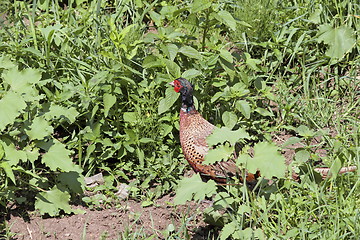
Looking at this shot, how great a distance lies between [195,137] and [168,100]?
35 centimetres

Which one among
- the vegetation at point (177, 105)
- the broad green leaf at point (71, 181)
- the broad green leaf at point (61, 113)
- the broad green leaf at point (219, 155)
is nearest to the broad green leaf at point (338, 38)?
the vegetation at point (177, 105)

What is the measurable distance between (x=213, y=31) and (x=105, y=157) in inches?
61.9

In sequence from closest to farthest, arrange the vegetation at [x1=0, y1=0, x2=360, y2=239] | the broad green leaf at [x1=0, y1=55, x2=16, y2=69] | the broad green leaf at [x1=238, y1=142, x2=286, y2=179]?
the broad green leaf at [x1=238, y1=142, x2=286, y2=179]
the vegetation at [x1=0, y1=0, x2=360, y2=239]
the broad green leaf at [x1=0, y1=55, x2=16, y2=69]

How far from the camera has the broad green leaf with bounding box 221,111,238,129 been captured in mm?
4848

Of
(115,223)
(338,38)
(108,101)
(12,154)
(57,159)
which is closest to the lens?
(12,154)

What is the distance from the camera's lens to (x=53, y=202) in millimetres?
4262

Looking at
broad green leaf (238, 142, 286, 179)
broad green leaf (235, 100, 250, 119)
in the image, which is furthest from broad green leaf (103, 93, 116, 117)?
broad green leaf (238, 142, 286, 179)

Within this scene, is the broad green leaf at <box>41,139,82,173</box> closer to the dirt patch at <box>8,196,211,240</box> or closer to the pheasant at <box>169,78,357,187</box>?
the dirt patch at <box>8,196,211,240</box>

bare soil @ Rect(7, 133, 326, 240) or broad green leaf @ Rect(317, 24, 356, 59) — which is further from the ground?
broad green leaf @ Rect(317, 24, 356, 59)

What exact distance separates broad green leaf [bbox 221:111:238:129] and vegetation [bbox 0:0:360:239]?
0.04 feet

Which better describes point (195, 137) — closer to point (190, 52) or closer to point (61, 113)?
point (190, 52)

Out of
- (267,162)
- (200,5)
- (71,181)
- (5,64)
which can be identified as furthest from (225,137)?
(5,64)

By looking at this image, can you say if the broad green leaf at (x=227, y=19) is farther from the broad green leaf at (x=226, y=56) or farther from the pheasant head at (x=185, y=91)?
the pheasant head at (x=185, y=91)

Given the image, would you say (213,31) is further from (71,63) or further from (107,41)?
(71,63)
